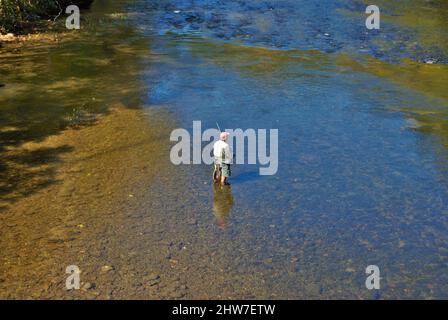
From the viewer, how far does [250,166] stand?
15906mm

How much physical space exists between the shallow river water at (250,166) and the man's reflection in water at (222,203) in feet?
0.17

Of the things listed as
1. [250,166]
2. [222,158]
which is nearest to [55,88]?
[250,166]

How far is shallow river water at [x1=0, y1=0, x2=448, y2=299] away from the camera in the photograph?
11.3m

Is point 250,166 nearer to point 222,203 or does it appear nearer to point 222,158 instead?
point 222,158

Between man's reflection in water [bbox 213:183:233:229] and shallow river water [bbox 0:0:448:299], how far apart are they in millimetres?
52

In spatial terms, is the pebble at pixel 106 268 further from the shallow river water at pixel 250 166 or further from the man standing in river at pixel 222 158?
the man standing in river at pixel 222 158

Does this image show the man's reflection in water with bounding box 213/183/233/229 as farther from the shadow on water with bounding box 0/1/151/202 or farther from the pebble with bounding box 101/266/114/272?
the shadow on water with bounding box 0/1/151/202

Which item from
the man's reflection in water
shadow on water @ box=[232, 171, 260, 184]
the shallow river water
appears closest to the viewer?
the shallow river water

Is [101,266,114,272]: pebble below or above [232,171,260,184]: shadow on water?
below

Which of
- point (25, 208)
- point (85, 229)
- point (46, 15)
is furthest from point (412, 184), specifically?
point (46, 15)

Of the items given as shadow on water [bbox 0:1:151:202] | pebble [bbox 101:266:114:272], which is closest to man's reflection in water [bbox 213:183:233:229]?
pebble [bbox 101:266:114:272]

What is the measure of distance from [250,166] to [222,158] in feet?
7.48

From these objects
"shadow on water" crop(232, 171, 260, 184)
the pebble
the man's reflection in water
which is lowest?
the pebble
